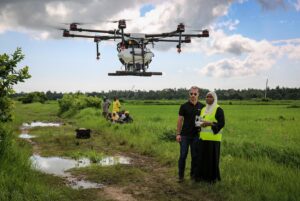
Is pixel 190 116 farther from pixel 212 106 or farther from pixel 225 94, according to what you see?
pixel 225 94

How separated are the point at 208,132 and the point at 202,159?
653 mm

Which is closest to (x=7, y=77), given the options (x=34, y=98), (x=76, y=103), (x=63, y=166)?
(x=63, y=166)

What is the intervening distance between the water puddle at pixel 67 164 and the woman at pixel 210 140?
246cm

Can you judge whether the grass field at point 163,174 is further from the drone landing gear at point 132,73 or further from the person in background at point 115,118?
the person in background at point 115,118

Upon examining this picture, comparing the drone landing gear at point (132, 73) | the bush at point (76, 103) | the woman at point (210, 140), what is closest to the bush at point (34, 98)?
the bush at point (76, 103)

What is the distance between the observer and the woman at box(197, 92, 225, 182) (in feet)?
29.0

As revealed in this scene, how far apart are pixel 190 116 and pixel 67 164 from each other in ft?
14.9

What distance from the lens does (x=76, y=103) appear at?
125 ft

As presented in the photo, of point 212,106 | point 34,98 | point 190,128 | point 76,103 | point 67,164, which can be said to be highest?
point 212,106

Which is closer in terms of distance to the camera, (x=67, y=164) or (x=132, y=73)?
(x=67, y=164)

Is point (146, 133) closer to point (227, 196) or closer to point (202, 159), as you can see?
point (202, 159)

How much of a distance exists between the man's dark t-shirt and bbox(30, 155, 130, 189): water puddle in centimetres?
247

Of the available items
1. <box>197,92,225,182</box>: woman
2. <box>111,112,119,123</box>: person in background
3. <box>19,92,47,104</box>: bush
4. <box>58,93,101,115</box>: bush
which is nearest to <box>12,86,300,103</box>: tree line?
<box>19,92,47,104</box>: bush

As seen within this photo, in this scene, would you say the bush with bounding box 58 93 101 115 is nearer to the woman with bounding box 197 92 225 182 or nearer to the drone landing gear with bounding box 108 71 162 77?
the drone landing gear with bounding box 108 71 162 77
